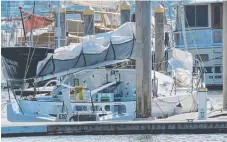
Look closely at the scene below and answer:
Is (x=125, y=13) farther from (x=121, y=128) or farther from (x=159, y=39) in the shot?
(x=121, y=128)

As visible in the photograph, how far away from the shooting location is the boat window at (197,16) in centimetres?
5978

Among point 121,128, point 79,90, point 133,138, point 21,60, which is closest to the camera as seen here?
point 133,138

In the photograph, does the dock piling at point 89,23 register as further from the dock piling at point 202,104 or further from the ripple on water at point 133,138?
the ripple on water at point 133,138

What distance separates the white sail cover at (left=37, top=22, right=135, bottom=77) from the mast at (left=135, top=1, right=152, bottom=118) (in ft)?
14.8

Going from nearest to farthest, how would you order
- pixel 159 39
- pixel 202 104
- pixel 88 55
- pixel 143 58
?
pixel 143 58
pixel 202 104
pixel 88 55
pixel 159 39

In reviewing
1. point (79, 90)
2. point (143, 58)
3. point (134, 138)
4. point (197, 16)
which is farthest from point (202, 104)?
point (197, 16)

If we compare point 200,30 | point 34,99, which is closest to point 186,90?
point 34,99

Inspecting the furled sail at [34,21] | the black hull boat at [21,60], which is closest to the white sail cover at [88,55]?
the black hull boat at [21,60]

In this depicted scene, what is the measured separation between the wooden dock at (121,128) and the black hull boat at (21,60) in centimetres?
761

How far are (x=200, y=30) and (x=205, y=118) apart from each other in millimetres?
33678

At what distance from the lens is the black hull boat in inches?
1361

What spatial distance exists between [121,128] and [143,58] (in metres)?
2.39

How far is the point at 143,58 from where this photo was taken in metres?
27.3

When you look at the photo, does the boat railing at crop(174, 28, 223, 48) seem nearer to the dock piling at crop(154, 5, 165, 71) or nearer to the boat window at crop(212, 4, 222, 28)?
the boat window at crop(212, 4, 222, 28)
